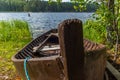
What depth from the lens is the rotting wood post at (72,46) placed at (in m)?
4.10

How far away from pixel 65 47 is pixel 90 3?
5.20 meters

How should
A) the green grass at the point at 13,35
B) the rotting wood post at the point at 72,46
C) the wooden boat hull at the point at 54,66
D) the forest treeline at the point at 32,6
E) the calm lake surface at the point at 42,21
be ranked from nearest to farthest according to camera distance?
the rotting wood post at the point at 72,46 < the wooden boat hull at the point at 54,66 < the green grass at the point at 13,35 < the calm lake surface at the point at 42,21 < the forest treeline at the point at 32,6

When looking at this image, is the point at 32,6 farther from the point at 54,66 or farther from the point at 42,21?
the point at 54,66

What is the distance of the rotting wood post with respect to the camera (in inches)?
161

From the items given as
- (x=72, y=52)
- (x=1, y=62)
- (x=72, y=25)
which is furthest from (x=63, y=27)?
(x=1, y=62)

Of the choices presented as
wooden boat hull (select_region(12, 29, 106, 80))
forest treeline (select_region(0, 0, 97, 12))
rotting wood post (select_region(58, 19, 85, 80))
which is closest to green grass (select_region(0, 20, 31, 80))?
wooden boat hull (select_region(12, 29, 106, 80))

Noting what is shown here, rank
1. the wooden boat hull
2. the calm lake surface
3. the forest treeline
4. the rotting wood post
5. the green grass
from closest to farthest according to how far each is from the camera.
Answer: the rotting wood post, the wooden boat hull, the green grass, the calm lake surface, the forest treeline

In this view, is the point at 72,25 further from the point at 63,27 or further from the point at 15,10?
the point at 15,10

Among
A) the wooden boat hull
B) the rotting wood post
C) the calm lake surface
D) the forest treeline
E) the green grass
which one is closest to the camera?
the rotting wood post

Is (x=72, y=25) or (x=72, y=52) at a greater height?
(x=72, y=25)

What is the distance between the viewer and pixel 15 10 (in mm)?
156125

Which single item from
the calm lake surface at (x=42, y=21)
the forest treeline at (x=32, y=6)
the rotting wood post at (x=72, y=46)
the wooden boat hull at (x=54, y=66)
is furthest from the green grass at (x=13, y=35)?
the forest treeline at (x=32, y=6)

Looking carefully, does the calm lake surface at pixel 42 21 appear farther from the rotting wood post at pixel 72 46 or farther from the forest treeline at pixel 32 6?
the forest treeline at pixel 32 6

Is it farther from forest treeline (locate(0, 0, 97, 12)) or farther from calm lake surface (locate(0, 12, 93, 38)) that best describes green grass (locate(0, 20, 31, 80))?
forest treeline (locate(0, 0, 97, 12))
